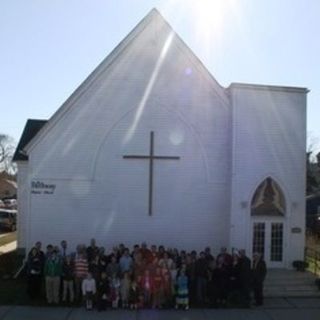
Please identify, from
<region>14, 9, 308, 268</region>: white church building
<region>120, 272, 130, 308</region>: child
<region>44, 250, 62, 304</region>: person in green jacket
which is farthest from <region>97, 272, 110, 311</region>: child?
<region>14, 9, 308, 268</region>: white church building

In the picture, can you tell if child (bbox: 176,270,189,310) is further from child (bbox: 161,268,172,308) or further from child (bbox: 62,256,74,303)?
child (bbox: 62,256,74,303)

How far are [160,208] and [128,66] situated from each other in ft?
19.2

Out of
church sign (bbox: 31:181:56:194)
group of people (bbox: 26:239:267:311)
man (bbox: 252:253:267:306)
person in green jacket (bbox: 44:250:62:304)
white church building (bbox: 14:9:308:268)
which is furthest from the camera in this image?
white church building (bbox: 14:9:308:268)

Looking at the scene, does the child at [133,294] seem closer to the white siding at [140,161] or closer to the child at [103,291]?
the child at [103,291]

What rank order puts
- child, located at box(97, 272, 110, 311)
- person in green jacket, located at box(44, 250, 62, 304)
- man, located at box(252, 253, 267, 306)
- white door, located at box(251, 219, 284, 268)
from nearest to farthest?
1. child, located at box(97, 272, 110, 311)
2. person in green jacket, located at box(44, 250, 62, 304)
3. man, located at box(252, 253, 267, 306)
4. white door, located at box(251, 219, 284, 268)

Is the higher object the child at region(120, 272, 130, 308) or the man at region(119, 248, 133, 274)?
the man at region(119, 248, 133, 274)

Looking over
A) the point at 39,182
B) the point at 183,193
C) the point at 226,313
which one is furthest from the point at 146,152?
the point at 226,313

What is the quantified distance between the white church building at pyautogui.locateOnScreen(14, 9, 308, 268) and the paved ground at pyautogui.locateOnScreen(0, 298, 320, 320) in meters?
5.41

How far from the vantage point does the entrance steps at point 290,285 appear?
69.3 ft

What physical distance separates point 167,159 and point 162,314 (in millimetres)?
7745

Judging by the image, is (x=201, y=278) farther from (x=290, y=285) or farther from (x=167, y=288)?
(x=290, y=285)

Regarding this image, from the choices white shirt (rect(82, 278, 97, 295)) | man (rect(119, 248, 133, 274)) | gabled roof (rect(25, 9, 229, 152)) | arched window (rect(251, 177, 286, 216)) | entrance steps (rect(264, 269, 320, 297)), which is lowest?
entrance steps (rect(264, 269, 320, 297))

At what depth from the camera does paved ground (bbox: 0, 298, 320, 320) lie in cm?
1748

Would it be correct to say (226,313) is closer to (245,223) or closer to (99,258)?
(99,258)
